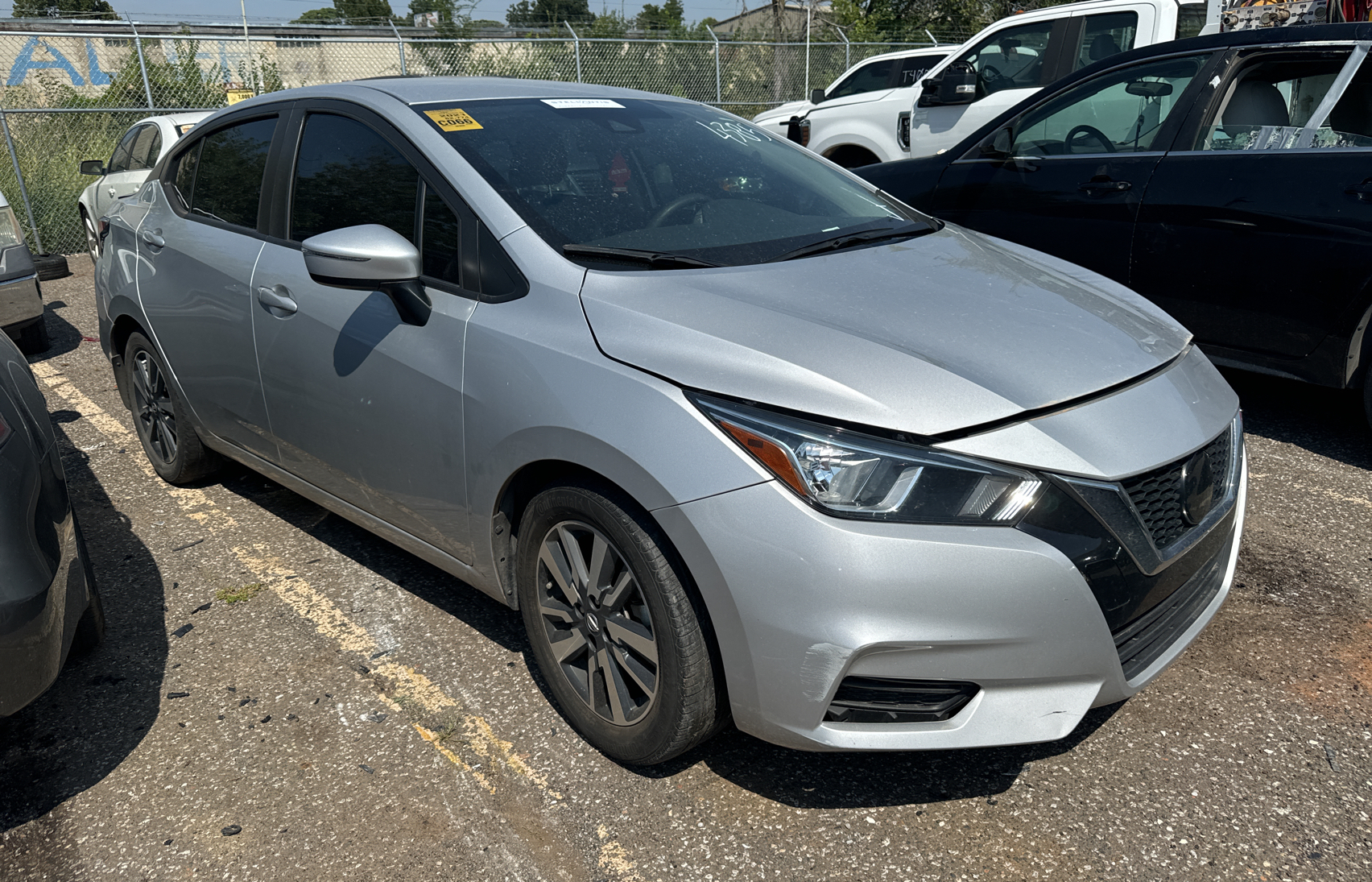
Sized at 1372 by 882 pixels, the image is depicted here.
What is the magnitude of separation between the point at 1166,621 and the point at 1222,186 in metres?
2.95

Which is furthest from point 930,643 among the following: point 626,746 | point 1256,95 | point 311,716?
point 1256,95

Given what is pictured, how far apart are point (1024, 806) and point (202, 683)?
233 cm

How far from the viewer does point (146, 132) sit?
899 centimetres

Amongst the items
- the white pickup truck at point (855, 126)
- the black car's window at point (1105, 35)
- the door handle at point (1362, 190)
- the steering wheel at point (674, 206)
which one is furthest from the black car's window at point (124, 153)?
the door handle at point (1362, 190)

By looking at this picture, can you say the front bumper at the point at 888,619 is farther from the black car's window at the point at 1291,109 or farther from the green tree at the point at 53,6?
the green tree at the point at 53,6

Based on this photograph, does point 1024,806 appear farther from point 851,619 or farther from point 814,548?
point 814,548

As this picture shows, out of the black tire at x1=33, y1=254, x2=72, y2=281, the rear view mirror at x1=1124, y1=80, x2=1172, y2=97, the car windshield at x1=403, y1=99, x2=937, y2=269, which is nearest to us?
the car windshield at x1=403, y1=99, x2=937, y2=269

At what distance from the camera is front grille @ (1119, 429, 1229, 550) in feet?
6.95

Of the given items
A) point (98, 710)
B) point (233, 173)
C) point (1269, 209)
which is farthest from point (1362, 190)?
point (98, 710)

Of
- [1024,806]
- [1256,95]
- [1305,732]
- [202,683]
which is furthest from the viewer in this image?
[1256,95]

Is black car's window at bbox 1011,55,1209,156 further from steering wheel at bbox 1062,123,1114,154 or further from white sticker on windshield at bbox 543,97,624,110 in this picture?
white sticker on windshield at bbox 543,97,624,110

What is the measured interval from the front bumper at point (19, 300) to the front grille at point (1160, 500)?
21.7ft

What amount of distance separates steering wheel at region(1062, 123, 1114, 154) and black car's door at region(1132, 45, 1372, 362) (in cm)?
43

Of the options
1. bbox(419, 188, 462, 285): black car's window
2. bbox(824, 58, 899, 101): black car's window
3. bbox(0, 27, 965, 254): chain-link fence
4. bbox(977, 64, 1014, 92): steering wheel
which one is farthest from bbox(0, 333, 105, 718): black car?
bbox(824, 58, 899, 101): black car's window
